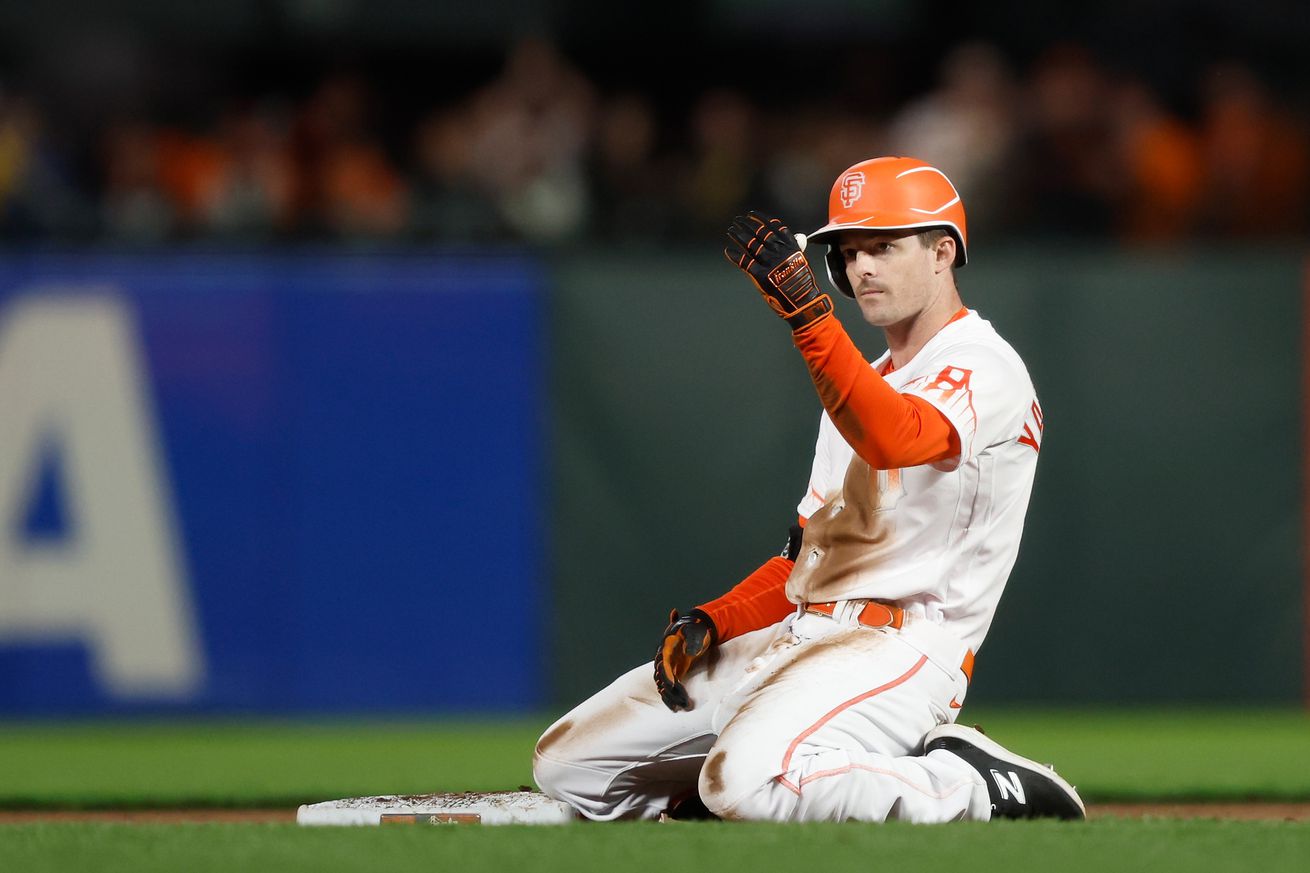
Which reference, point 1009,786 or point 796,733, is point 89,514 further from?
point 1009,786

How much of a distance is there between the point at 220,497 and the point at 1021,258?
13.9 ft

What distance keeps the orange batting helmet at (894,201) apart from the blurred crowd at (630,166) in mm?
4777

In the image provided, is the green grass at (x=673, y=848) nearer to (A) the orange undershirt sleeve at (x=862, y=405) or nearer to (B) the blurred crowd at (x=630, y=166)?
(A) the orange undershirt sleeve at (x=862, y=405)

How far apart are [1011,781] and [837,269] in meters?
1.45

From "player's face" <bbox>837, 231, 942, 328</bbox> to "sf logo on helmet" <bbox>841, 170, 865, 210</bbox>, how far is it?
0.27 feet

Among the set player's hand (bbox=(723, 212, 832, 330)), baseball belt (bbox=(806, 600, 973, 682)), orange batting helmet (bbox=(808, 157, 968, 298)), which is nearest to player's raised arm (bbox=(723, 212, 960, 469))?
player's hand (bbox=(723, 212, 832, 330))

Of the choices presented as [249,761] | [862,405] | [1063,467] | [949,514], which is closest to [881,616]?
[949,514]

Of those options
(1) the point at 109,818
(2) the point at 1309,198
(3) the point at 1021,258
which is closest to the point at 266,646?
(1) the point at 109,818

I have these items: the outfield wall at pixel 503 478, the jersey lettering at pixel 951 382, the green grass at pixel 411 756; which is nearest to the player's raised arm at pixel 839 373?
the jersey lettering at pixel 951 382

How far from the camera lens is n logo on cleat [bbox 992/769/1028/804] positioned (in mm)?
4387

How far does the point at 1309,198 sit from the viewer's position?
10.0 meters

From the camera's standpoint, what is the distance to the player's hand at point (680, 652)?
486 cm

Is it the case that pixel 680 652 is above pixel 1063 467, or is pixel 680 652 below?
above

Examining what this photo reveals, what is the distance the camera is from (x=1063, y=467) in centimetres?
902
